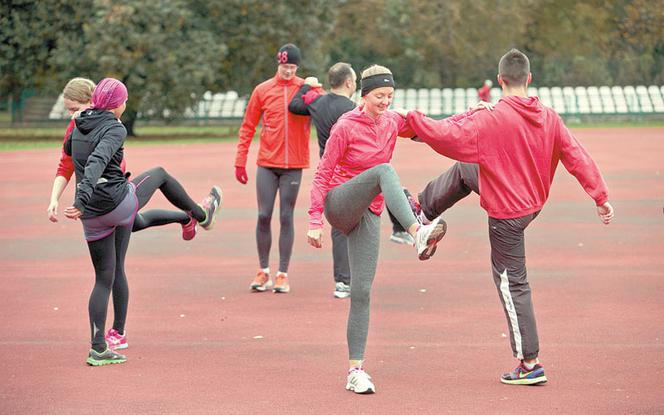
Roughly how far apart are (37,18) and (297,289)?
1208 inches

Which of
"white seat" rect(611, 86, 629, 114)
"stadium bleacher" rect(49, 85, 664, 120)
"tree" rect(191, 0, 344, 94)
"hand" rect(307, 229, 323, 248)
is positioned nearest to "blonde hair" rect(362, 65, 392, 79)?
"hand" rect(307, 229, 323, 248)

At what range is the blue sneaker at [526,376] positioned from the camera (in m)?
6.95

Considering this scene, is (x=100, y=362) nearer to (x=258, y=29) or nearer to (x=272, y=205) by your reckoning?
(x=272, y=205)

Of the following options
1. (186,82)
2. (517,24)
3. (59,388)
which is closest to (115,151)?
(59,388)

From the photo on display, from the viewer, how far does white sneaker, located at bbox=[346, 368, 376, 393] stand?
677cm

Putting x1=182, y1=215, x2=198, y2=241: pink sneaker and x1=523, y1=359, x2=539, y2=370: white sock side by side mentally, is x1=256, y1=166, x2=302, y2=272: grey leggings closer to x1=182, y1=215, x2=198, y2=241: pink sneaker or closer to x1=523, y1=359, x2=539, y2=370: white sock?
x1=182, y1=215, x2=198, y2=241: pink sneaker

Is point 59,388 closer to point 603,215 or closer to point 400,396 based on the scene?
point 400,396

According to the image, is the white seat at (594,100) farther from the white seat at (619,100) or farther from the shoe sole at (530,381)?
the shoe sole at (530,381)

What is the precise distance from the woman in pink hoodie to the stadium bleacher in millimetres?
38946

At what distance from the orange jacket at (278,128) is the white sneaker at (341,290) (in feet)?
3.70

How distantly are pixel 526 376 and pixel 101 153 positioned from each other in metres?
2.83

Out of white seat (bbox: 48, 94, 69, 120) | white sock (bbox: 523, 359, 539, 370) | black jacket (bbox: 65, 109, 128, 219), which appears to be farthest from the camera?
white seat (bbox: 48, 94, 69, 120)

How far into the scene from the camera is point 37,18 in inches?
1542

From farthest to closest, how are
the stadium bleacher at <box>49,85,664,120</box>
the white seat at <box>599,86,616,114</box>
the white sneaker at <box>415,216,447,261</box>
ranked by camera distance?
1. the white seat at <box>599,86,616,114</box>
2. the stadium bleacher at <box>49,85,664,120</box>
3. the white sneaker at <box>415,216,447,261</box>
